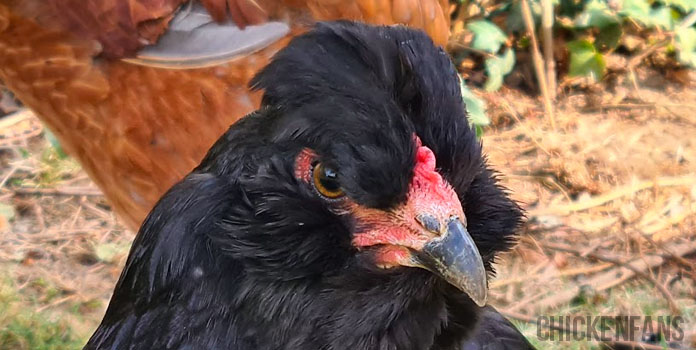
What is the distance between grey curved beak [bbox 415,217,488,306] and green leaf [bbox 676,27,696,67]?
3195 millimetres

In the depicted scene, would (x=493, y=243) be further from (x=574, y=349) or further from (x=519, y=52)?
(x=519, y=52)

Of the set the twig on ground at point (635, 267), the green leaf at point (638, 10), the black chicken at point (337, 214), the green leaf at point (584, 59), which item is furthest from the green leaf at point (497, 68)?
the black chicken at point (337, 214)

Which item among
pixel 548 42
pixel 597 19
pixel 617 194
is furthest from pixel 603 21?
pixel 617 194

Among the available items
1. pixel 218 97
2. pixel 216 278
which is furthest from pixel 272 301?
pixel 218 97

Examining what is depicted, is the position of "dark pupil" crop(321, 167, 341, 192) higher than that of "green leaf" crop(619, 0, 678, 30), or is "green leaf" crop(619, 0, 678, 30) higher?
"dark pupil" crop(321, 167, 341, 192)

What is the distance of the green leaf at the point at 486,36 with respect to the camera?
3533mm

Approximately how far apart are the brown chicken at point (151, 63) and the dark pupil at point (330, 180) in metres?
0.87

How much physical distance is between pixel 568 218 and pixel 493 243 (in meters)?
2.27

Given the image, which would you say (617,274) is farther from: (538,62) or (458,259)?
(458,259)

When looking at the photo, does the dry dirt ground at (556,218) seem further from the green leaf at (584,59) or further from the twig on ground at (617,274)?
the green leaf at (584,59)

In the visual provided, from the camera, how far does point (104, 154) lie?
201 cm

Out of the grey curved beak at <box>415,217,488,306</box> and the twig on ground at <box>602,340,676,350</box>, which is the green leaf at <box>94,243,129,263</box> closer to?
the twig on ground at <box>602,340,676,350</box>

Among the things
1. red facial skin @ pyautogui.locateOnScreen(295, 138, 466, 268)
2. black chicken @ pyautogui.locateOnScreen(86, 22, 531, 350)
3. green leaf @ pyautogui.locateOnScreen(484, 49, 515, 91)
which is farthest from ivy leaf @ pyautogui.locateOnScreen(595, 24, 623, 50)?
red facial skin @ pyautogui.locateOnScreen(295, 138, 466, 268)

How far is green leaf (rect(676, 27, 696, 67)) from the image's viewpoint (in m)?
3.78
